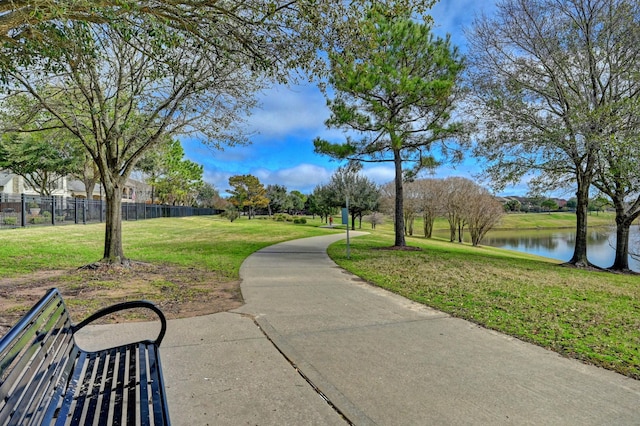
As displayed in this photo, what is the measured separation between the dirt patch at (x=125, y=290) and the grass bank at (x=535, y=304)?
11.6 ft

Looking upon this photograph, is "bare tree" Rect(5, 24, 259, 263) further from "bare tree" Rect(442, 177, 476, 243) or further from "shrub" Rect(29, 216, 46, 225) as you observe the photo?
"bare tree" Rect(442, 177, 476, 243)

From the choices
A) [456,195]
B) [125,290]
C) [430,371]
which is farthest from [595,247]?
[125,290]

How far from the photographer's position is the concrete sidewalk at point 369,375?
8.37 feet

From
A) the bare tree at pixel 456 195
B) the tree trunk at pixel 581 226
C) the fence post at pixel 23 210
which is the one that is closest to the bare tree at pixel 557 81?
the tree trunk at pixel 581 226

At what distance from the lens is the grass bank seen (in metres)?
4.00

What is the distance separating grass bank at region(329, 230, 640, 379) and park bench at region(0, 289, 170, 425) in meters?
4.15

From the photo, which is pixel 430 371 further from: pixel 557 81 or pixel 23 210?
pixel 23 210

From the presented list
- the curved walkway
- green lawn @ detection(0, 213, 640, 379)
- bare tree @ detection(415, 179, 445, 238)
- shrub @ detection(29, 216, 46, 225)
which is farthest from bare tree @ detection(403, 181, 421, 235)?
the curved walkway

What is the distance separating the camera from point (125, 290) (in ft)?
21.5

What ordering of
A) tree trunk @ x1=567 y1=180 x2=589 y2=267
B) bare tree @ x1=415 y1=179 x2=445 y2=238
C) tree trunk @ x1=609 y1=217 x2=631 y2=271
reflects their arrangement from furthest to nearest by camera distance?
bare tree @ x1=415 y1=179 x2=445 y2=238, tree trunk @ x1=609 y1=217 x2=631 y2=271, tree trunk @ x1=567 y1=180 x2=589 y2=267

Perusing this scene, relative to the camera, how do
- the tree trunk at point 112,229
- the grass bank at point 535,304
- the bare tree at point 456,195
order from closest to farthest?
1. the grass bank at point 535,304
2. the tree trunk at point 112,229
3. the bare tree at point 456,195

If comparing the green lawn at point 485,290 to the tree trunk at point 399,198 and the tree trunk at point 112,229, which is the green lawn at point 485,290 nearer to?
the tree trunk at point 112,229


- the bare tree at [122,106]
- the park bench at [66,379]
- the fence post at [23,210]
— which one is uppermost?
the bare tree at [122,106]

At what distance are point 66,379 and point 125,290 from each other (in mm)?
4822
